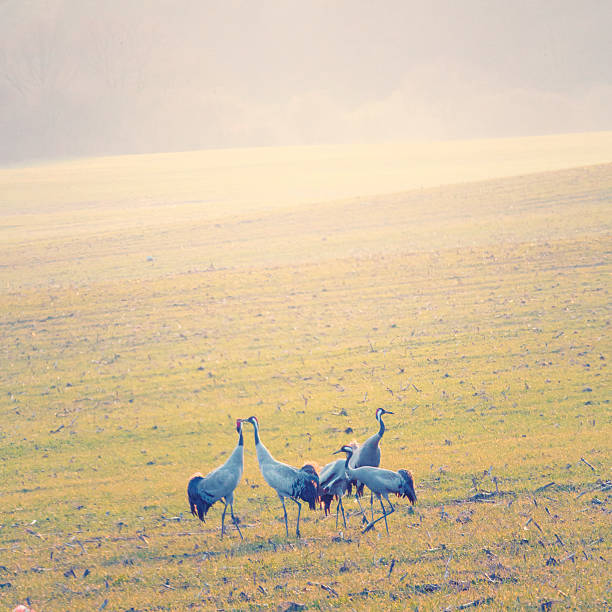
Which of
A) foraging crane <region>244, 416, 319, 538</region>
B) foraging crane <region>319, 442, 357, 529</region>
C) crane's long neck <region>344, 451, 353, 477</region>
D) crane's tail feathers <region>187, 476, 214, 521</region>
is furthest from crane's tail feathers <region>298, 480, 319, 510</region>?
crane's tail feathers <region>187, 476, 214, 521</region>

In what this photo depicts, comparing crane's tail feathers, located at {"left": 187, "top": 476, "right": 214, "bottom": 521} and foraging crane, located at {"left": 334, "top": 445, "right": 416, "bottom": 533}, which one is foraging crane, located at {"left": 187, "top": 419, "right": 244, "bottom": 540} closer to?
crane's tail feathers, located at {"left": 187, "top": 476, "right": 214, "bottom": 521}

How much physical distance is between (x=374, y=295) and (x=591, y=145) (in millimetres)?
73038

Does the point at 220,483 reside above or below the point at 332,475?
above

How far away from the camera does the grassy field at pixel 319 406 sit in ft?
38.2

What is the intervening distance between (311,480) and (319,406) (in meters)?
7.78

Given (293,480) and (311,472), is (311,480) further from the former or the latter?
(293,480)

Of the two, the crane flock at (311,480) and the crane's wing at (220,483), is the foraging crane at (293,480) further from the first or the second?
the crane's wing at (220,483)

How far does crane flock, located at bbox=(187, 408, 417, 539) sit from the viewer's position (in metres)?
12.6

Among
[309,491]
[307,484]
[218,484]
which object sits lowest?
[309,491]

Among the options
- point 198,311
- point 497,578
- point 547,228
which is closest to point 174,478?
point 497,578

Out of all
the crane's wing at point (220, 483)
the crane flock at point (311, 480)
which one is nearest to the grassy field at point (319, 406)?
the crane flock at point (311, 480)

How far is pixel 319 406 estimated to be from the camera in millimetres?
20609

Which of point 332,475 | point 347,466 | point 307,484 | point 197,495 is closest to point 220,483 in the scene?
point 197,495

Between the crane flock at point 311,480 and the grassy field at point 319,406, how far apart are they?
70 cm
